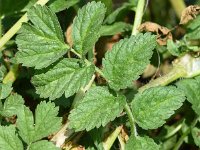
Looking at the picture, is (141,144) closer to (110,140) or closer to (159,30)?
(110,140)

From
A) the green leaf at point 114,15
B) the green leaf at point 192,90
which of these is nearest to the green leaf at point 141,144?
the green leaf at point 192,90

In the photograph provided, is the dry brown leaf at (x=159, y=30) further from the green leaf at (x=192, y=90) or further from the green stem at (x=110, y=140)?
the green stem at (x=110, y=140)

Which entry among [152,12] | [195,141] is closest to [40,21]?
[195,141]

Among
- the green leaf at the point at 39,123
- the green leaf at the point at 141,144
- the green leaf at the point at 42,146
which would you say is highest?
the green leaf at the point at 39,123

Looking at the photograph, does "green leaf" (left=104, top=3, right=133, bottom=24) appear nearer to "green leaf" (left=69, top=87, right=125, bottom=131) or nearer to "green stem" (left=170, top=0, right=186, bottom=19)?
"green stem" (left=170, top=0, right=186, bottom=19)

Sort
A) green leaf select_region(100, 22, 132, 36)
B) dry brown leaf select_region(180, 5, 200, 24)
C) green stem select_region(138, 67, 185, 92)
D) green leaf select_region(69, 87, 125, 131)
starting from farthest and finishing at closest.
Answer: green leaf select_region(100, 22, 132, 36) → dry brown leaf select_region(180, 5, 200, 24) → green stem select_region(138, 67, 185, 92) → green leaf select_region(69, 87, 125, 131)

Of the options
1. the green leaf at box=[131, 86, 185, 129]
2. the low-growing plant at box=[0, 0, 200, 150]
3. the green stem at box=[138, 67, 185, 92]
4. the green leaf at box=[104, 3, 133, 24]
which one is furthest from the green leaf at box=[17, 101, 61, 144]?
the green leaf at box=[104, 3, 133, 24]
